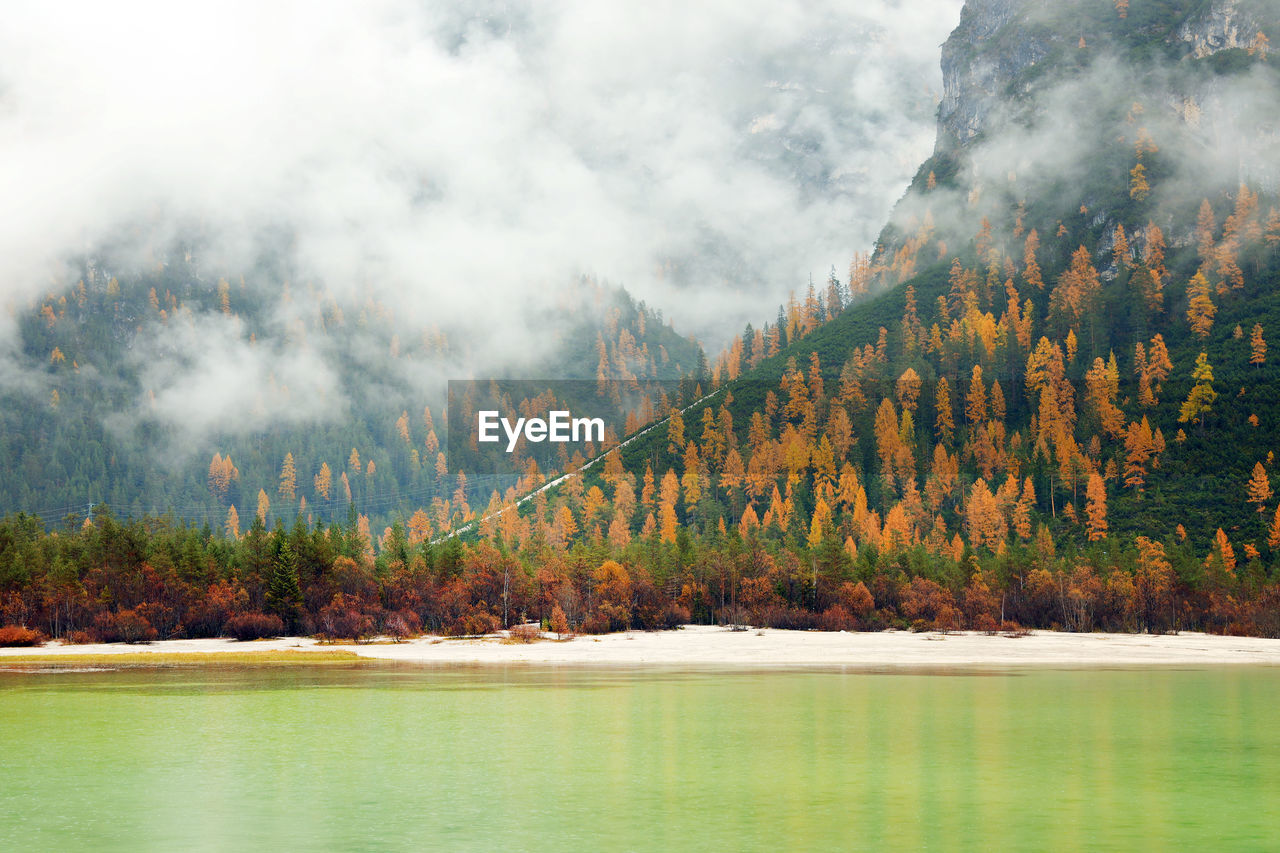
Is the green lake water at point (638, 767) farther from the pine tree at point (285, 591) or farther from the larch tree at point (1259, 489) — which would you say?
the larch tree at point (1259, 489)

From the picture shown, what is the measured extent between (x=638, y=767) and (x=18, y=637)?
3560 inches

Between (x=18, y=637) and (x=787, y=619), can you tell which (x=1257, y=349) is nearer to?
(x=787, y=619)

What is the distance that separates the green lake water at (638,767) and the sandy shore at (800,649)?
2674 centimetres

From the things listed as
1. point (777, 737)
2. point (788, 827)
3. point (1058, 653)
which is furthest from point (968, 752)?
point (1058, 653)

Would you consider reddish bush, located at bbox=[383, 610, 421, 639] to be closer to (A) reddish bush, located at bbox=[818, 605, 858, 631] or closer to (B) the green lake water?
(A) reddish bush, located at bbox=[818, 605, 858, 631]

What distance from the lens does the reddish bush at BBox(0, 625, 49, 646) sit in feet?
355

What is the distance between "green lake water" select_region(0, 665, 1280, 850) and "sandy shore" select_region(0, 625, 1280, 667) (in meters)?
26.7

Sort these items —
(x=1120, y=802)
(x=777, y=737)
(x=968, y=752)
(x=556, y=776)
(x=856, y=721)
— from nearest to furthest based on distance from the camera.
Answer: (x=1120, y=802) < (x=556, y=776) < (x=968, y=752) < (x=777, y=737) < (x=856, y=721)

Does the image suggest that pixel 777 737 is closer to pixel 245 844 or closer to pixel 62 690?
pixel 245 844

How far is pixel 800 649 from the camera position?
355ft

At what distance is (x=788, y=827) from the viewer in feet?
107

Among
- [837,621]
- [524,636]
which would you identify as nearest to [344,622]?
[524,636]

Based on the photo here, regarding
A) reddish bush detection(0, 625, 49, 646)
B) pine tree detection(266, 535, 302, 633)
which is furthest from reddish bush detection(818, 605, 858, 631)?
reddish bush detection(0, 625, 49, 646)

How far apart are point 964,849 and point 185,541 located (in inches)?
4929
